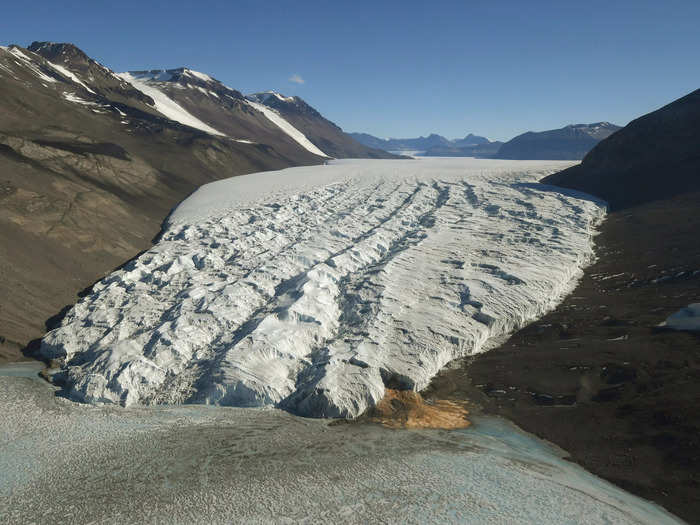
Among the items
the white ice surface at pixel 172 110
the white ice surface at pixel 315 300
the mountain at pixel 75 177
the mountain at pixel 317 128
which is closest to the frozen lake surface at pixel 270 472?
the white ice surface at pixel 315 300

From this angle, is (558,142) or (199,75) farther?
(558,142)

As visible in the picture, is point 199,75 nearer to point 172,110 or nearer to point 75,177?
point 172,110

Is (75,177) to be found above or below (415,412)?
above

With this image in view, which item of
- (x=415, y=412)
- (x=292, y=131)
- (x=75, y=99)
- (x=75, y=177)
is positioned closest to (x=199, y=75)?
(x=292, y=131)

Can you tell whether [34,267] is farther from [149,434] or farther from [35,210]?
[149,434]

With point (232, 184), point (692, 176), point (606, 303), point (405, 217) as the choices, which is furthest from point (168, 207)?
point (692, 176)
